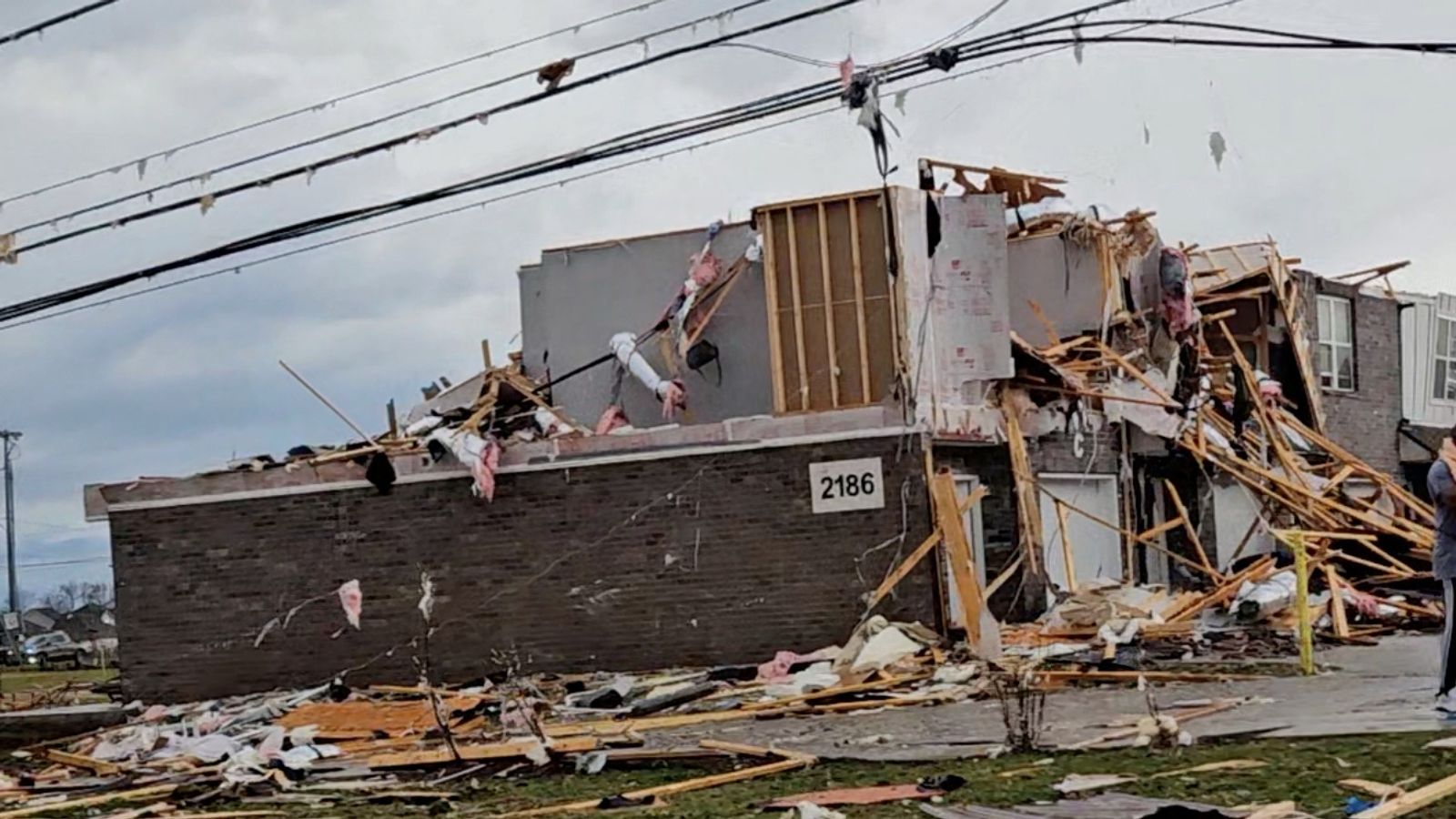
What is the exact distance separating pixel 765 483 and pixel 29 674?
42.0 m

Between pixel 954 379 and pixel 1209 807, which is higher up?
pixel 954 379

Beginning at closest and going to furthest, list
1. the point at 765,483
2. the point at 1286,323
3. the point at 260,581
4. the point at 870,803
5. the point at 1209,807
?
the point at 1209,807 → the point at 870,803 → the point at 765,483 → the point at 260,581 → the point at 1286,323

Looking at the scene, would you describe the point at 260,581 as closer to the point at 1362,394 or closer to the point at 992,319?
the point at 992,319

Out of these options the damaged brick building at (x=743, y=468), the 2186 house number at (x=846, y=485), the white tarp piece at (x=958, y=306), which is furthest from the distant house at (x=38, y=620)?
the white tarp piece at (x=958, y=306)

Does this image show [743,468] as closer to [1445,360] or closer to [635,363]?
[635,363]

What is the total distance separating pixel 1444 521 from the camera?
1113 cm

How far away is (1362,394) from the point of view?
32531 mm

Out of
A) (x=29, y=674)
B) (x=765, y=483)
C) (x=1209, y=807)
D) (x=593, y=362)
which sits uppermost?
(x=593, y=362)

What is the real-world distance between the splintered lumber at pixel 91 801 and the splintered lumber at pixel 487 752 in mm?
1624

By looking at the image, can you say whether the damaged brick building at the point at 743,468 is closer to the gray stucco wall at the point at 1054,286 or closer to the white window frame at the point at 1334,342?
the gray stucco wall at the point at 1054,286

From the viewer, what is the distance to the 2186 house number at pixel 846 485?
62.8 feet

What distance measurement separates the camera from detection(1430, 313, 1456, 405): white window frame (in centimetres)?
3559

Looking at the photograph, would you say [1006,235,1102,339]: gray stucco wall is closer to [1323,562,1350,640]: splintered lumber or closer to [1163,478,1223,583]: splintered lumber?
[1163,478,1223,583]: splintered lumber

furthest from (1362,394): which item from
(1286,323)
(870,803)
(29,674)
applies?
(29,674)
